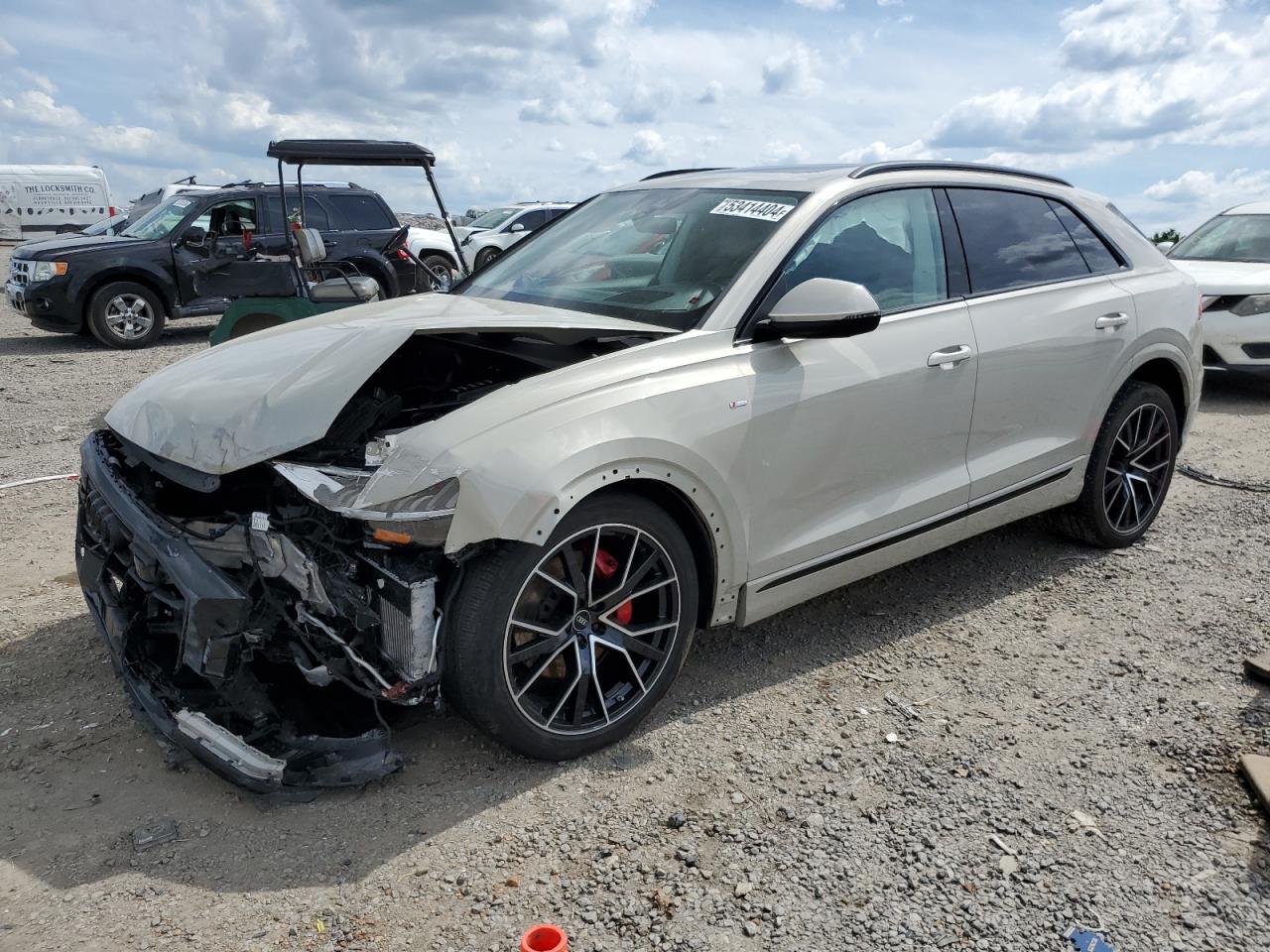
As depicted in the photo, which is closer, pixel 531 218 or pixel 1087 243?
pixel 1087 243

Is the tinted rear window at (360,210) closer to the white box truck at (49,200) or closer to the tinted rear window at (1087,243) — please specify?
the tinted rear window at (1087,243)

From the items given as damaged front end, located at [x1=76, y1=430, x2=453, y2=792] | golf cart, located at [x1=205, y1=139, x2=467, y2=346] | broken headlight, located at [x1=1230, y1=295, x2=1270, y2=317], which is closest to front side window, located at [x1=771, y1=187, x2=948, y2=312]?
damaged front end, located at [x1=76, y1=430, x2=453, y2=792]

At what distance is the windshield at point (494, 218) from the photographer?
77.6 ft

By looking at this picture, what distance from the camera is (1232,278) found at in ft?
29.2

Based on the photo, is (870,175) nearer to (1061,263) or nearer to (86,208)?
(1061,263)

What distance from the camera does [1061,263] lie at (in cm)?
451

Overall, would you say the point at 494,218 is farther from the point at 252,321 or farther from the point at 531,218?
the point at 252,321

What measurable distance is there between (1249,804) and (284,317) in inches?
213

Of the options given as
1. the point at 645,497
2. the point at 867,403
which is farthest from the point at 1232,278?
the point at 645,497

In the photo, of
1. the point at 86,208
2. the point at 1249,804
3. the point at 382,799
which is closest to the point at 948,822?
the point at 1249,804

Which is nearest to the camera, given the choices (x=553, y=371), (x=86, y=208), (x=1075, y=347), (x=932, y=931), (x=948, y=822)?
(x=932, y=931)

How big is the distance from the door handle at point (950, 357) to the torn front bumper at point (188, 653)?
2.35m

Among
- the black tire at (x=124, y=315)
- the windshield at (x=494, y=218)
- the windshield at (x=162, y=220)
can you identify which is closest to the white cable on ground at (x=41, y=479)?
the black tire at (x=124, y=315)

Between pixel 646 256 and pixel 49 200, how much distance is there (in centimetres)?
3297
